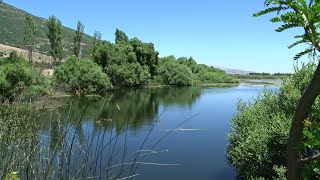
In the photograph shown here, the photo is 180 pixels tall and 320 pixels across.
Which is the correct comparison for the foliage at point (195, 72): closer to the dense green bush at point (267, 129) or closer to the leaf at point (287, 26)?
the dense green bush at point (267, 129)

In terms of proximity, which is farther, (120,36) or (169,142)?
(120,36)

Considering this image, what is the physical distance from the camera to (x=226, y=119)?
33.6 metres

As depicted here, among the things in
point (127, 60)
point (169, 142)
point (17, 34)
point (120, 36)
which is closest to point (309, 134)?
point (169, 142)

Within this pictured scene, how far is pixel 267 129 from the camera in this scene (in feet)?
45.3

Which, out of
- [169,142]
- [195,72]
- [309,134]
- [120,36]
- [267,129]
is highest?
[120,36]

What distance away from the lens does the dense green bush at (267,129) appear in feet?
43.7

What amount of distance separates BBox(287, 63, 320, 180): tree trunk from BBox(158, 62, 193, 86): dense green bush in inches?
3121

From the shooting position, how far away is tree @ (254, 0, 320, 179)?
4.51ft

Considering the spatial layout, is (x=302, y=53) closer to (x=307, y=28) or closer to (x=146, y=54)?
(x=307, y=28)

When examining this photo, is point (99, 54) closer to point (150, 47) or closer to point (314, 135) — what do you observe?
point (150, 47)

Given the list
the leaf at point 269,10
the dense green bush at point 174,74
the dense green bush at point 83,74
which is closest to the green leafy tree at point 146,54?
the dense green bush at point 174,74

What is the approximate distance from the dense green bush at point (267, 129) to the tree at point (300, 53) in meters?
10.3

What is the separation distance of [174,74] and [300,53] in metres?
80.0

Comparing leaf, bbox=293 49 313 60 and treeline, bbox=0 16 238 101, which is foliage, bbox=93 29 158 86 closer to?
treeline, bbox=0 16 238 101
